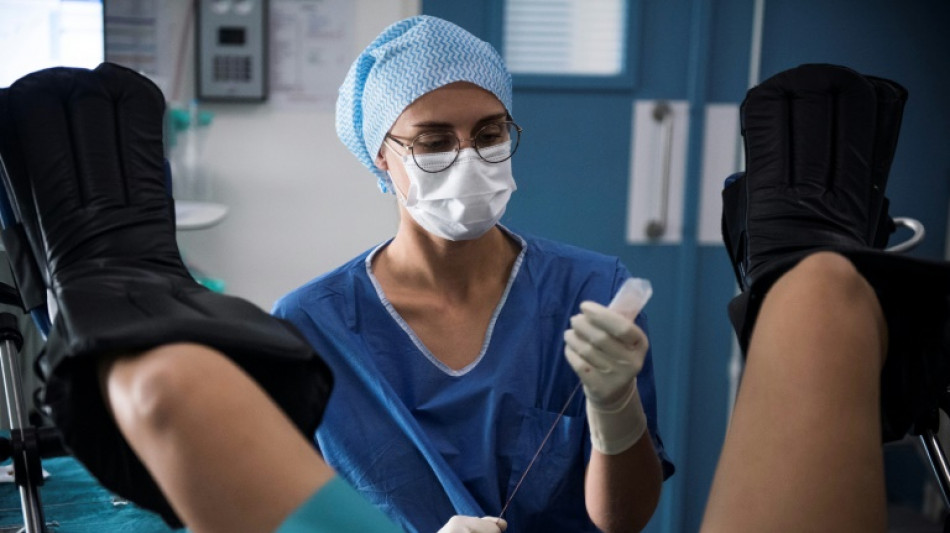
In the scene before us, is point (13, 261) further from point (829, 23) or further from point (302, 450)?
point (829, 23)

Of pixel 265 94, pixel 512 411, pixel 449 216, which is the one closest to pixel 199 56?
pixel 265 94

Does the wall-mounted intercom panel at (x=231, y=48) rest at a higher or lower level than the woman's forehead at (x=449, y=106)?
higher

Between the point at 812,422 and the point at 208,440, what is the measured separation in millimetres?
546

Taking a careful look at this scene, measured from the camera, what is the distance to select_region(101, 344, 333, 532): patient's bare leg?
704 millimetres

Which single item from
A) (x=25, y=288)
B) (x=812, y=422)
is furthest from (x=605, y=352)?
(x=25, y=288)

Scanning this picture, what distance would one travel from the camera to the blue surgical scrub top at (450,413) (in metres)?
1.27

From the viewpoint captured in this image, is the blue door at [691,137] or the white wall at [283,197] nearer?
the white wall at [283,197]

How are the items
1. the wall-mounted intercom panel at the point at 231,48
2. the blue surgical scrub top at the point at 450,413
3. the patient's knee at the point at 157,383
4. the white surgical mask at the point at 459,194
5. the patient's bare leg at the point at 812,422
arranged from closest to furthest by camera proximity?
the patient's knee at the point at 157,383 < the patient's bare leg at the point at 812,422 < the blue surgical scrub top at the point at 450,413 < the white surgical mask at the point at 459,194 < the wall-mounted intercom panel at the point at 231,48

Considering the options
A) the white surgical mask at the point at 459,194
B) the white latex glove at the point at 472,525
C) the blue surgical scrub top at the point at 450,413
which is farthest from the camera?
the white surgical mask at the point at 459,194

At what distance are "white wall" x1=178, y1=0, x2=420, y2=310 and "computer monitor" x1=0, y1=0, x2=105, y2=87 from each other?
0.38m

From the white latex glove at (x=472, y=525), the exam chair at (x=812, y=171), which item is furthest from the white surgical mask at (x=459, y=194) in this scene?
the white latex glove at (x=472, y=525)

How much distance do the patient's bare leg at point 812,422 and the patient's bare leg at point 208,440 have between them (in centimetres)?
41

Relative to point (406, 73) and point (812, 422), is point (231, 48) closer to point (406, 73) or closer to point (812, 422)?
point (406, 73)

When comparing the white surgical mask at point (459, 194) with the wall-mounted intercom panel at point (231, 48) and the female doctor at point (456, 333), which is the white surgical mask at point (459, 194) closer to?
the female doctor at point (456, 333)
